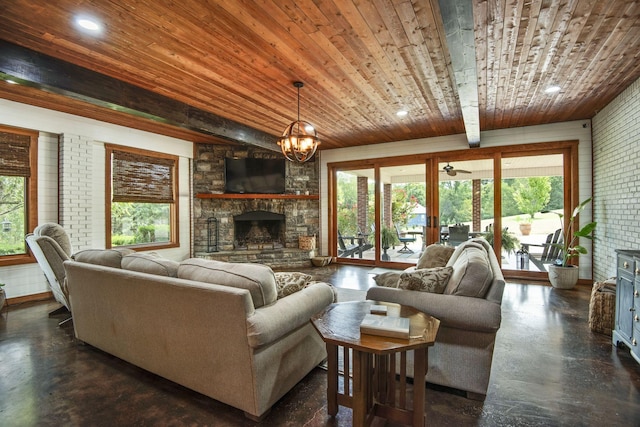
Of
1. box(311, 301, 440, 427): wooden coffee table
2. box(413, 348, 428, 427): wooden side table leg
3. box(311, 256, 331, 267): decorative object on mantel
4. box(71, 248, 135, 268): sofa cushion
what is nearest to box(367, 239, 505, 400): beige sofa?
box(311, 301, 440, 427): wooden coffee table

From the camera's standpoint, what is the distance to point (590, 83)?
3652 mm

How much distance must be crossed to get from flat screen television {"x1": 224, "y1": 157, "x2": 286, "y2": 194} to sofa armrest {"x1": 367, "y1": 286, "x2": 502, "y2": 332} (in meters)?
5.24

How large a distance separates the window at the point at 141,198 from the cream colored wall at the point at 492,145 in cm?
337

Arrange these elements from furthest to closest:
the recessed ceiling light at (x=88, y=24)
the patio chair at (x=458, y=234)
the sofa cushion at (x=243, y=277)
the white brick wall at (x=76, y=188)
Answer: the patio chair at (x=458, y=234) < the white brick wall at (x=76, y=188) < the recessed ceiling light at (x=88, y=24) < the sofa cushion at (x=243, y=277)

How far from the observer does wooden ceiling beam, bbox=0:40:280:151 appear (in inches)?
108

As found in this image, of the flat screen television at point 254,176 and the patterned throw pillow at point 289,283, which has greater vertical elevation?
the flat screen television at point 254,176

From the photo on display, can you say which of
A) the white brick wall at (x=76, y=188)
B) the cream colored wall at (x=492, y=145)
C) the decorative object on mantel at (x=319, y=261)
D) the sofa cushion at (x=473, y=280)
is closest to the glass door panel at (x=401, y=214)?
the cream colored wall at (x=492, y=145)

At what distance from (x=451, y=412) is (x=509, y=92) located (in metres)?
3.87

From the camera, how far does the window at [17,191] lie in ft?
13.7

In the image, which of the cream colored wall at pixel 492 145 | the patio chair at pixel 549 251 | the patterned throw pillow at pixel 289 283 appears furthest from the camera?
the patio chair at pixel 549 251

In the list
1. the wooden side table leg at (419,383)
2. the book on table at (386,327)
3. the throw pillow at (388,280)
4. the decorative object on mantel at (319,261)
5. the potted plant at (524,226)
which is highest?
the potted plant at (524,226)

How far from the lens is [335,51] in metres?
2.86

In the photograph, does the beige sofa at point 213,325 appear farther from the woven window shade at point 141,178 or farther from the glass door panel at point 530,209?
the glass door panel at point 530,209

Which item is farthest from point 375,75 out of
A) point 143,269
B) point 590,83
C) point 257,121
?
point 143,269
